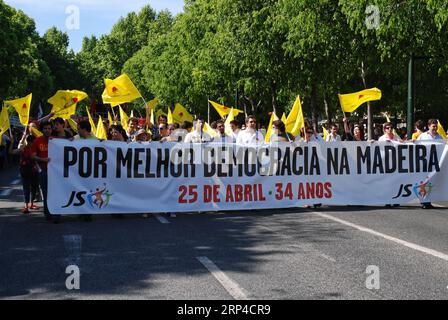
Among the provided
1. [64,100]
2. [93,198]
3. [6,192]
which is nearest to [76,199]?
[93,198]

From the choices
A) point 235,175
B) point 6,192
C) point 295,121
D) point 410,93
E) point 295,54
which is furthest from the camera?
point 295,54

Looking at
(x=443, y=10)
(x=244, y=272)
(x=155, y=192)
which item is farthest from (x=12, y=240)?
(x=443, y=10)

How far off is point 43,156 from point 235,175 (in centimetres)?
352

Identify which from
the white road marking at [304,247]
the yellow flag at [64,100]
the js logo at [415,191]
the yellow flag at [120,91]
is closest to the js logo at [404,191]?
the js logo at [415,191]

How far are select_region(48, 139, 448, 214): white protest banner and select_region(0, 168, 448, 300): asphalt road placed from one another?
387mm

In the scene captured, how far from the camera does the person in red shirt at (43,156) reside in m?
11.5

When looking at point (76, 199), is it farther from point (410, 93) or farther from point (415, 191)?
point (410, 93)

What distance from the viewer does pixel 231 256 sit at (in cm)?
814

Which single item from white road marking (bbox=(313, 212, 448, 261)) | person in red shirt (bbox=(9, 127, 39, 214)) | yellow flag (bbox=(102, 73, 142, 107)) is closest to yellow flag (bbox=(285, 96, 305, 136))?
white road marking (bbox=(313, 212, 448, 261))

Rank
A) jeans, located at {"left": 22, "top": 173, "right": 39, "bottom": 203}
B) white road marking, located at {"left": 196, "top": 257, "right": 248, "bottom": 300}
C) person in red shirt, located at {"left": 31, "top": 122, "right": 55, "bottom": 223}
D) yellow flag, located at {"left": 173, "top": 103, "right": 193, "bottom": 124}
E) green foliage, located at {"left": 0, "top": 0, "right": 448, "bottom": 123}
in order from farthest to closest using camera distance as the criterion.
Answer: yellow flag, located at {"left": 173, "top": 103, "right": 193, "bottom": 124}, green foliage, located at {"left": 0, "top": 0, "right": 448, "bottom": 123}, jeans, located at {"left": 22, "top": 173, "right": 39, "bottom": 203}, person in red shirt, located at {"left": 31, "top": 122, "right": 55, "bottom": 223}, white road marking, located at {"left": 196, "top": 257, "right": 248, "bottom": 300}

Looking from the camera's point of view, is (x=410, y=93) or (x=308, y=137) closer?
(x=308, y=137)

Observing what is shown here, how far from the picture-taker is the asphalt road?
6375 millimetres

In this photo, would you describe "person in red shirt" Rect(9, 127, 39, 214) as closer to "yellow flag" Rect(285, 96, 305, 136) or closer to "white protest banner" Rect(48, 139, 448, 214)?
"white protest banner" Rect(48, 139, 448, 214)

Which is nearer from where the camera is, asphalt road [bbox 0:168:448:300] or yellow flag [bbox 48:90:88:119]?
asphalt road [bbox 0:168:448:300]
